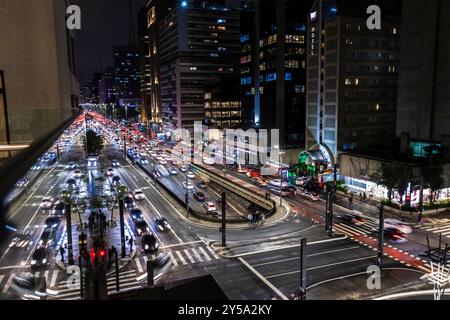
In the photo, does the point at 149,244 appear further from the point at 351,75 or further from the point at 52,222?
the point at 351,75

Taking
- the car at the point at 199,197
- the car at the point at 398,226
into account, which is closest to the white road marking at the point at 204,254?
the car at the point at 398,226

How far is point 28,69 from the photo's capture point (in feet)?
24.8

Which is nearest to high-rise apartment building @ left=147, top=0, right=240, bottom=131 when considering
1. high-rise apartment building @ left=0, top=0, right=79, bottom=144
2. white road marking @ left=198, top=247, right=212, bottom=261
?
white road marking @ left=198, top=247, right=212, bottom=261

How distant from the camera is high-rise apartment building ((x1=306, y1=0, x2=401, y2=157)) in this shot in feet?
228

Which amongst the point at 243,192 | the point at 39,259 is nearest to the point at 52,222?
the point at 39,259

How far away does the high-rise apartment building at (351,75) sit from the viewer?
69.5 metres

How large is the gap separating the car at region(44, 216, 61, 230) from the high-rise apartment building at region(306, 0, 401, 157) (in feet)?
168

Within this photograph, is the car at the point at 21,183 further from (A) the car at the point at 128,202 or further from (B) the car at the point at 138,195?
(B) the car at the point at 138,195

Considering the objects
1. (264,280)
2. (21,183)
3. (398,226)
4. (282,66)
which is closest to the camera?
(21,183)

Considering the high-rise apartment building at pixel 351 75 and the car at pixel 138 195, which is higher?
the high-rise apartment building at pixel 351 75

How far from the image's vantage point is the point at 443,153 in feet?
194

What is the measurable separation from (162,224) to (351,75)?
4721 centimetres

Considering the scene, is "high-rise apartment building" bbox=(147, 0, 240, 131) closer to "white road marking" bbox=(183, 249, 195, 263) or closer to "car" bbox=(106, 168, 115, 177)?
"car" bbox=(106, 168, 115, 177)

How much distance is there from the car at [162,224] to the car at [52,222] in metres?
11.4
